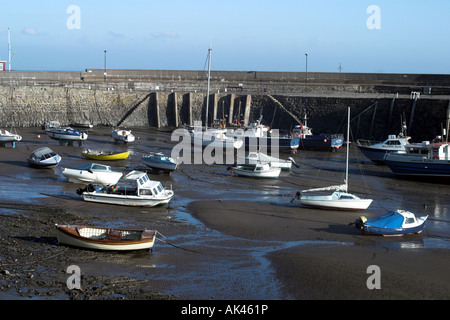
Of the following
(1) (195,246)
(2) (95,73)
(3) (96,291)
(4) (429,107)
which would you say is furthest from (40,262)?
(2) (95,73)

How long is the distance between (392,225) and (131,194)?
10.6m

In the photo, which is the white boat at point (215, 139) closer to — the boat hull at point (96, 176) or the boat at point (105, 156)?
the boat at point (105, 156)

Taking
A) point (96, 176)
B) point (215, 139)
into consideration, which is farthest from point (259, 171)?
point (215, 139)

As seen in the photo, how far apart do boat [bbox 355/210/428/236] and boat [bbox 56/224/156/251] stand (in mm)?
7973

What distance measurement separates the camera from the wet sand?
50.0 ft

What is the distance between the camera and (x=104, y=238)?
1783cm

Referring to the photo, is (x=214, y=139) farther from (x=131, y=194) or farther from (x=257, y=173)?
(x=131, y=194)

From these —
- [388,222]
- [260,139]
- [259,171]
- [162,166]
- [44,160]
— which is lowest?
[388,222]

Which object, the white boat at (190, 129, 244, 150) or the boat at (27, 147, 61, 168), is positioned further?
the white boat at (190, 129, 244, 150)

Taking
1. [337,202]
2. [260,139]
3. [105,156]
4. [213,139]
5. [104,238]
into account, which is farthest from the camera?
[260,139]

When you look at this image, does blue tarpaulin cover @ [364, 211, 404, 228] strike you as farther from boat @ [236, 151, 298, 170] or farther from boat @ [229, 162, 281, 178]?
boat @ [236, 151, 298, 170]

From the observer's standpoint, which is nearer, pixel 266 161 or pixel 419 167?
pixel 419 167

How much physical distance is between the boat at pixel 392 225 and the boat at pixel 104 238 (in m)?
7.97

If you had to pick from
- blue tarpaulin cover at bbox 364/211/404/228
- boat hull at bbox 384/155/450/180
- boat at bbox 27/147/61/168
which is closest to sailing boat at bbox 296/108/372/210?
blue tarpaulin cover at bbox 364/211/404/228
